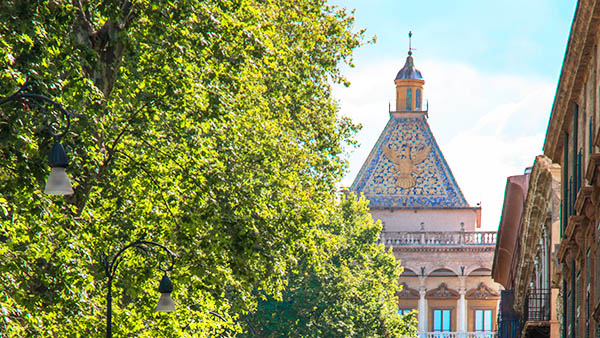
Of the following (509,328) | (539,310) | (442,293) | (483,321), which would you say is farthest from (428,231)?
(539,310)

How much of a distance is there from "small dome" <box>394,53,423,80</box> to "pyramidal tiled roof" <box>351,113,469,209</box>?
623 cm

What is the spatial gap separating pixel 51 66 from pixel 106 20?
3444mm

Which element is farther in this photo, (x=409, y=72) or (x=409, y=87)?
(x=409, y=72)

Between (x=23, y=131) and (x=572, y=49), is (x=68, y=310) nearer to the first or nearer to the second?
(x=23, y=131)

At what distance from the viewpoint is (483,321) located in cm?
9694

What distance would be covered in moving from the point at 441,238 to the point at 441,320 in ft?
15.2

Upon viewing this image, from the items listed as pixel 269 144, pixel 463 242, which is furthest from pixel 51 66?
pixel 463 242

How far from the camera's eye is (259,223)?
3209 centimetres

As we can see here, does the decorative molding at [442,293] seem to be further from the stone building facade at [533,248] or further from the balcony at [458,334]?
the stone building facade at [533,248]

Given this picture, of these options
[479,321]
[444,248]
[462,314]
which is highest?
[444,248]

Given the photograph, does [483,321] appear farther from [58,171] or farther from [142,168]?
[58,171]

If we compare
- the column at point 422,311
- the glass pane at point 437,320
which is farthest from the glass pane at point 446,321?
the column at point 422,311

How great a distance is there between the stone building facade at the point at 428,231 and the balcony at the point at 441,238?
0.06 metres

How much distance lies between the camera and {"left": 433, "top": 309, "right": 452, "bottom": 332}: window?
9744 cm
